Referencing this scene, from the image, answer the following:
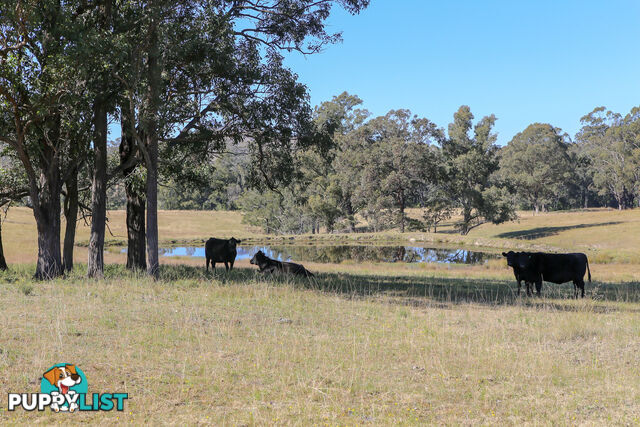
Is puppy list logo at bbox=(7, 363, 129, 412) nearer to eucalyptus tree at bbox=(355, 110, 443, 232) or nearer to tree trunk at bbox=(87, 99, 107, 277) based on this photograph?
tree trunk at bbox=(87, 99, 107, 277)

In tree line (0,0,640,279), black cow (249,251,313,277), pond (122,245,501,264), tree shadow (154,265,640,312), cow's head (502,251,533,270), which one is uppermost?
tree line (0,0,640,279)

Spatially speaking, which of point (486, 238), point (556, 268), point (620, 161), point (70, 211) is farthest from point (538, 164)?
point (70, 211)

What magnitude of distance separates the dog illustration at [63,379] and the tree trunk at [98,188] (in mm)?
10955

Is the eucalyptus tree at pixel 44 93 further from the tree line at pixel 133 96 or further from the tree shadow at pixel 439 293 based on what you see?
the tree shadow at pixel 439 293

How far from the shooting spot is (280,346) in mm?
8547

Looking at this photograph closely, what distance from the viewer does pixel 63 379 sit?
21.0 ft

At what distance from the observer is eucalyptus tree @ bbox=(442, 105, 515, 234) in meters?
64.9

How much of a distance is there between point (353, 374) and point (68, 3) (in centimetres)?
1524

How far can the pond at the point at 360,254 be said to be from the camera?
145 feet

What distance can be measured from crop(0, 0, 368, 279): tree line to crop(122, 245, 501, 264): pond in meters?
23.7

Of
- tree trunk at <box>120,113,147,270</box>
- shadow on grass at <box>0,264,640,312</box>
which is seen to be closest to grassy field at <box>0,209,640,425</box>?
shadow on grass at <box>0,264,640,312</box>

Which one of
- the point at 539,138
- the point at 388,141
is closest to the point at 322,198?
the point at 388,141

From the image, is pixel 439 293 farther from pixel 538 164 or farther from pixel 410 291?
pixel 538 164

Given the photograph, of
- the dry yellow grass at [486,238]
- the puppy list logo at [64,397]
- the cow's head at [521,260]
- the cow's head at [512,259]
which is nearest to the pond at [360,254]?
the dry yellow grass at [486,238]
